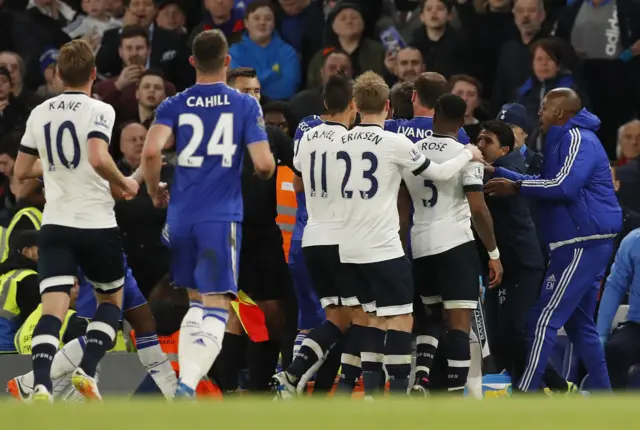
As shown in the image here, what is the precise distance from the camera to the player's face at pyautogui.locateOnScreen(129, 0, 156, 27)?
1650 centimetres

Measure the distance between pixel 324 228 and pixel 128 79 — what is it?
557 cm

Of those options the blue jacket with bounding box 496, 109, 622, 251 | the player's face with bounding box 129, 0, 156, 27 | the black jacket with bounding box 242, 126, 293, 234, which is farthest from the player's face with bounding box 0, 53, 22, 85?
the blue jacket with bounding box 496, 109, 622, 251

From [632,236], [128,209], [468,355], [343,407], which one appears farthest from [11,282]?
[343,407]

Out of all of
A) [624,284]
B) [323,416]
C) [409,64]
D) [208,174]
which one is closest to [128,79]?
[409,64]

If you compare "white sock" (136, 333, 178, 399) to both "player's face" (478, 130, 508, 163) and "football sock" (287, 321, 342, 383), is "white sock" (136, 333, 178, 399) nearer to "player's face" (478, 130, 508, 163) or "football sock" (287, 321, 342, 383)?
"football sock" (287, 321, 342, 383)

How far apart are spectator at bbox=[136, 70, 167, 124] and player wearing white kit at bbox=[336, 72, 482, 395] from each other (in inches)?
182

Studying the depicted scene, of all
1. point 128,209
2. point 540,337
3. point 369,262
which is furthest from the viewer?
point 128,209

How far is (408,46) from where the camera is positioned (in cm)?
1512

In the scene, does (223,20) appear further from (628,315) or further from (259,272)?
(628,315)

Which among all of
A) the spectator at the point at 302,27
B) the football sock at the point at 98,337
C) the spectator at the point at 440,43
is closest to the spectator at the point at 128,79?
the spectator at the point at 302,27

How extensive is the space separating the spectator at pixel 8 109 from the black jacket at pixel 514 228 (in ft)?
19.7

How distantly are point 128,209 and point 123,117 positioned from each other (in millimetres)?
1985

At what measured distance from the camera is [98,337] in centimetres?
995

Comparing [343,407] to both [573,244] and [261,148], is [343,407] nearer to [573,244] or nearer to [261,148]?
[261,148]
